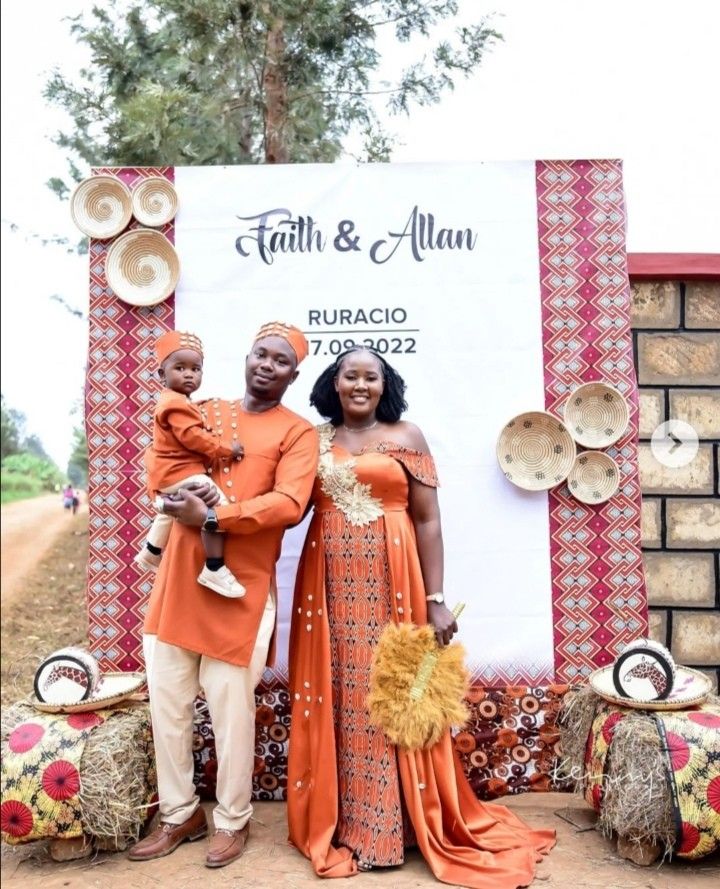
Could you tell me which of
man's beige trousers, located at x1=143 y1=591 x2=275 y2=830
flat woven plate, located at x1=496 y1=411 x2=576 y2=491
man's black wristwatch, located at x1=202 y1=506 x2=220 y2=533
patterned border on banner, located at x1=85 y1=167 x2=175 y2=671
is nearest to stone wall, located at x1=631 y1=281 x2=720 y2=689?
flat woven plate, located at x1=496 y1=411 x2=576 y2=491

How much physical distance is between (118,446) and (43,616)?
763cm

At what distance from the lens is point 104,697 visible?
333cm

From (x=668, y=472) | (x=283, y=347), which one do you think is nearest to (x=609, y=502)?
(x=668, y=472)

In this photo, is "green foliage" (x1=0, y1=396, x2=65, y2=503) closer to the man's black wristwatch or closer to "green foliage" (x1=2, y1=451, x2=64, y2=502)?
"green foliage" (x1=2, y1=451, x2=64, y2=502)

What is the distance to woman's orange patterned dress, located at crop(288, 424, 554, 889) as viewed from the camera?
3.03 m

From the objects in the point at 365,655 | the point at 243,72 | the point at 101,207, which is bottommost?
the point at 365,655

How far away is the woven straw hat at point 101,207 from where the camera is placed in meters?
3.84

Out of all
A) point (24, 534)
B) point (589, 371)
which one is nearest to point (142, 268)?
point (589, 371)

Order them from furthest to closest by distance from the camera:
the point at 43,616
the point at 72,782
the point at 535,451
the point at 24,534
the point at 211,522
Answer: the point at 24,534 < the point at 43,616 < the point at 535,451 < the point at 72,782 < the point at 211,522

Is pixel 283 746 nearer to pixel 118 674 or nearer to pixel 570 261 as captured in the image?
pixel 118 674

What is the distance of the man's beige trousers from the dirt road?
31.3 ft

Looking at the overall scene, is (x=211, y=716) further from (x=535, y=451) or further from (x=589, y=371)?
(x=589, y=371)

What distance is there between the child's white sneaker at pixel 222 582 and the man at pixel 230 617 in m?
0.07

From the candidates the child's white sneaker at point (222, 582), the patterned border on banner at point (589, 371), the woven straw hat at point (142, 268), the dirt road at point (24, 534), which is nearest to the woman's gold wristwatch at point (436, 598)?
the child's white sneaker at point (222, 582)
